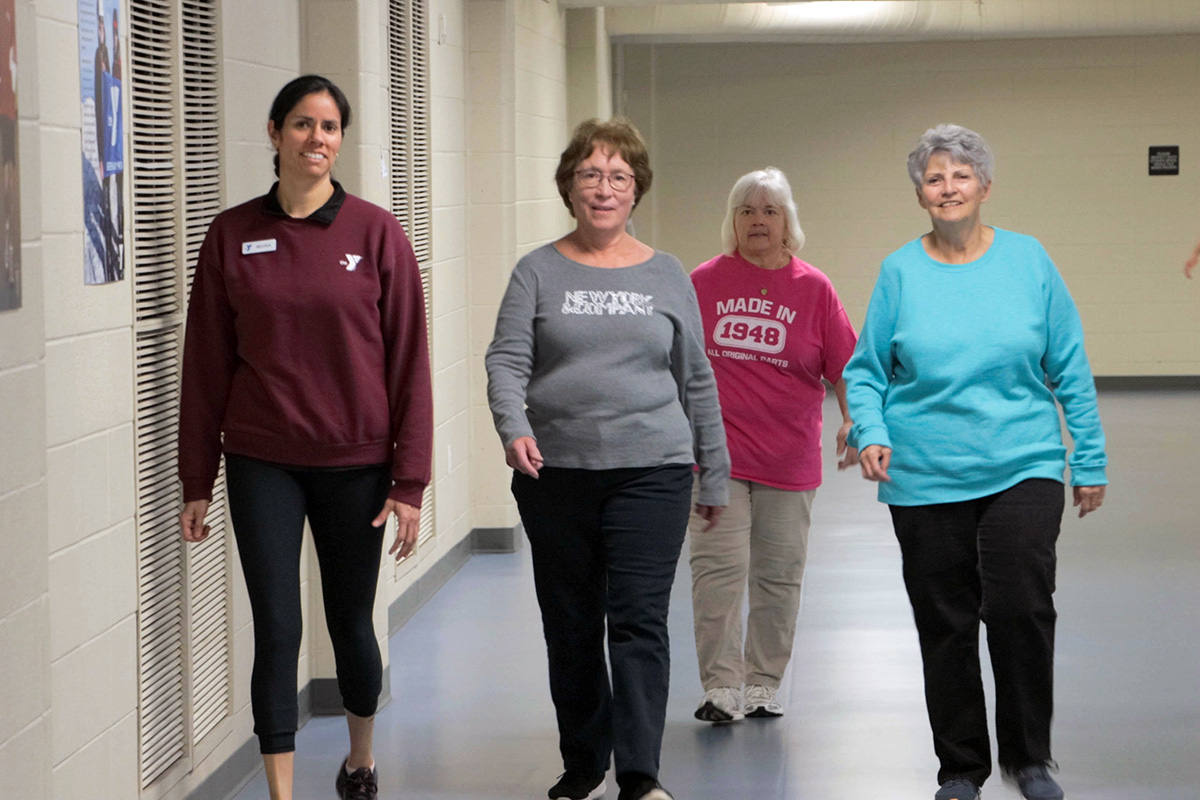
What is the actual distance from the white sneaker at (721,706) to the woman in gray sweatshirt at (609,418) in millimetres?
840

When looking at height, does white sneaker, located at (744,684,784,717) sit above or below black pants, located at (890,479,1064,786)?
below

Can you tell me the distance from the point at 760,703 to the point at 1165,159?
9432 mm

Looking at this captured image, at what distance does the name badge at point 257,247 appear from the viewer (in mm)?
3072

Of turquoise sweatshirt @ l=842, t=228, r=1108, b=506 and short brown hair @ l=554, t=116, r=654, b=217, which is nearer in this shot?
turquoise sweatshirt @ l=842, t=228, r=1108, b=506

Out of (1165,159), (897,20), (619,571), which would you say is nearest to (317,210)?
(619,571)

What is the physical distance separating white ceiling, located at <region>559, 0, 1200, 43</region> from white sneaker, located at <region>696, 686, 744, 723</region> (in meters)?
6.62

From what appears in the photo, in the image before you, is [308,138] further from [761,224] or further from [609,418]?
[761,224]

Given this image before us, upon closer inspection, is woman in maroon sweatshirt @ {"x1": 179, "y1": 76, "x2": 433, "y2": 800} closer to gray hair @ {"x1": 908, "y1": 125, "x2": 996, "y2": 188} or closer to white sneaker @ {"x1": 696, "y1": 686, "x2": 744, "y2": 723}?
gray hair @ {"x1": 908, "y1": 125, "x2": 996, "y2": 188}

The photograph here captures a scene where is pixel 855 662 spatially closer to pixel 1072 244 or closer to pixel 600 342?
pixel 600 342

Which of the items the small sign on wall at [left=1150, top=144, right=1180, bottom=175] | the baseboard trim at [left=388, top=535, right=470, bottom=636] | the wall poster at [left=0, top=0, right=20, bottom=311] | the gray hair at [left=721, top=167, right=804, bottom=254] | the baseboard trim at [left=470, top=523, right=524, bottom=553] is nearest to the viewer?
the wall poster at [left=0, top=0, right=20, bottom=311]

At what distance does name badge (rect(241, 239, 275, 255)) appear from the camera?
307 centimetres

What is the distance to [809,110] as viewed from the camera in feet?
41.2

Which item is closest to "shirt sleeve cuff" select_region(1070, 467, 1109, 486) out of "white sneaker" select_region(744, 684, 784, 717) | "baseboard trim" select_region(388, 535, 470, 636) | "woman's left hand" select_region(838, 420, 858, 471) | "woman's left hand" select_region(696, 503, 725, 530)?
"woman's left hand" select_region(838, 420, 858, 471)

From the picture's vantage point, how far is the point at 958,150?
3158 millimetres
